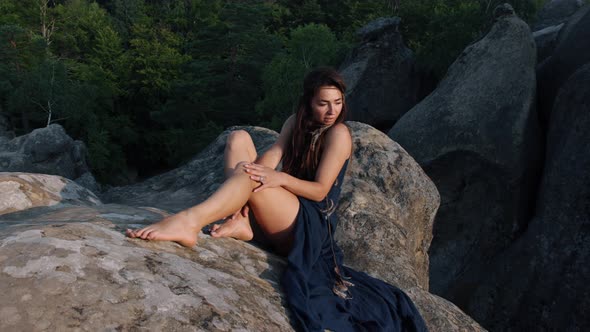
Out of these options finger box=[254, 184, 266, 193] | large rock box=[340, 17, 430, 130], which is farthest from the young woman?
large rock box=[340, 17, 430, 130]

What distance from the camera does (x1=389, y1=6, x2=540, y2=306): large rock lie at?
41.3ft

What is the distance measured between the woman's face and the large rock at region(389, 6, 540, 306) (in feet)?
31.4

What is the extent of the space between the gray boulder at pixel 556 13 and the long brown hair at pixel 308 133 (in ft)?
61.9

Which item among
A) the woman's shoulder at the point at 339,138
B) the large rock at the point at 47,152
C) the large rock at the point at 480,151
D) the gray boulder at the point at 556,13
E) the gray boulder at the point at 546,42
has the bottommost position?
the large rock at the point at 47,152

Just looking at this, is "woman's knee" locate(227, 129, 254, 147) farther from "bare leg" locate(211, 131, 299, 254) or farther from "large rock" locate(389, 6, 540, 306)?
"large rock" locate(389, 6, 540, 306)

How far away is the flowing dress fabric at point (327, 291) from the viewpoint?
296cm

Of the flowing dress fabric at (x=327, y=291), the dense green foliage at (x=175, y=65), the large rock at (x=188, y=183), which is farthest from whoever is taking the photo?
the dense green foliage at (x=175, y=65)

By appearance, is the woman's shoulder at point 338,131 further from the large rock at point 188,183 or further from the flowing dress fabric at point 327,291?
the large rock at point 188,183

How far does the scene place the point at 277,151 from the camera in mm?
4133

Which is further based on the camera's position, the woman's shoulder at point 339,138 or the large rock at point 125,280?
the woman's shoulder at point 339,138

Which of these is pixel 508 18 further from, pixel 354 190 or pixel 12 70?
pixel 12 70

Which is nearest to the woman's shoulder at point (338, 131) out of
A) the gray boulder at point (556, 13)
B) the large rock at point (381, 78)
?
the large rock at point (381, 78)

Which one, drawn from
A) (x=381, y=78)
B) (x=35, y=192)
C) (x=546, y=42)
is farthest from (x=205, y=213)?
(x=381, y=78)

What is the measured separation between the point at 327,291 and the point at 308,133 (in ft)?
4.17
